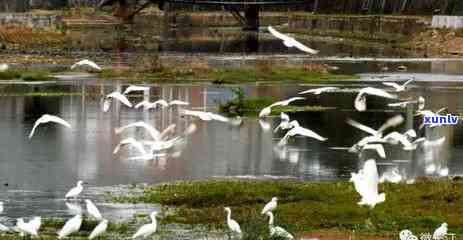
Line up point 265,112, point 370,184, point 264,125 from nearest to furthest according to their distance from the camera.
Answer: point 370,184
point 265,112
point 264,125

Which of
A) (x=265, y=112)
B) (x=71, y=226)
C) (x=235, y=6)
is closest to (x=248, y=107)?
(x=265, y=112)

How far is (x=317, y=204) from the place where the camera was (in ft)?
72.5

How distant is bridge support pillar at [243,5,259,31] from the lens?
116 meters

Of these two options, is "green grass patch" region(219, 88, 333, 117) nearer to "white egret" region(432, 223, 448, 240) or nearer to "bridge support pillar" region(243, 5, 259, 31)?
"white egret" region(432, 223, 448, 240)

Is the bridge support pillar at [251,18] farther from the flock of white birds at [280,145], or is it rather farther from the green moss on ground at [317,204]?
the green moss on ground at [317,204]

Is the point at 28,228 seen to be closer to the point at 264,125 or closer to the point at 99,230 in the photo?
the point at 99,230

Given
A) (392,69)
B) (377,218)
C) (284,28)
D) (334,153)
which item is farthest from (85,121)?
(284,28)

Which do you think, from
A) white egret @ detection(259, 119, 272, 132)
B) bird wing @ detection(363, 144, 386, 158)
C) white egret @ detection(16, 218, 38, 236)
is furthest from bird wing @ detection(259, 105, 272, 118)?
white egret @ detection(16, 218, 38, 236)

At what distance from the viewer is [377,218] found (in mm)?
20391

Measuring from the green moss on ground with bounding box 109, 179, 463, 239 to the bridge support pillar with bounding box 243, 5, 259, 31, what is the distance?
91.0m

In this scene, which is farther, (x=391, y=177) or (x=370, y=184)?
(x=391, y=177)

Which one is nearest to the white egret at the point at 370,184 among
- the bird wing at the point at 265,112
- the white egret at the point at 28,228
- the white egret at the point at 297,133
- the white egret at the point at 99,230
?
the white egret at the point at 99,230

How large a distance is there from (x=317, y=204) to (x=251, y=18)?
314 ft

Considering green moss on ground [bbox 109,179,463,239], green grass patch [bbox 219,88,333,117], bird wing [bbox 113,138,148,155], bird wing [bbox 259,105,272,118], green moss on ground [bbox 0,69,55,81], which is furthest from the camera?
green moss on ground [bbox 0,69,55,81]
